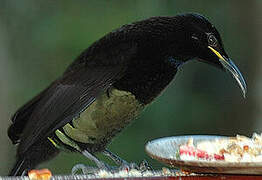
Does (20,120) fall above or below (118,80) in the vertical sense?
below

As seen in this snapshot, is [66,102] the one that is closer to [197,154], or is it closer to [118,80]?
[118,80]

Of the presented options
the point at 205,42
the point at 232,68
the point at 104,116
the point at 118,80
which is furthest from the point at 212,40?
the point at 104,116

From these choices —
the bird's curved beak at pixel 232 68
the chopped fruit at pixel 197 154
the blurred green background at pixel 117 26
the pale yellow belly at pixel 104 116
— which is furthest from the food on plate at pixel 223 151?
the blurred green background at pixel 117 26

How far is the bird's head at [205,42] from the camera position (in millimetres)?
2264

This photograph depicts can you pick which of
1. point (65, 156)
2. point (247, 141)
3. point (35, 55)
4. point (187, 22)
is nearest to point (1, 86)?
point (35, 55)

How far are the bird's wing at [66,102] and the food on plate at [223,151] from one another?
0.49m

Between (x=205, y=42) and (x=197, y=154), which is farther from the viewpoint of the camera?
(x=205, y=42)

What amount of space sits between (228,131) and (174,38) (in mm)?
1002

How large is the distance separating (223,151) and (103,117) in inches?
26.5

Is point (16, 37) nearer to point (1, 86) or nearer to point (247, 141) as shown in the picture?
point (1, 86)

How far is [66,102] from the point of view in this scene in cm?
223

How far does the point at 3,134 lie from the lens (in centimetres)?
285

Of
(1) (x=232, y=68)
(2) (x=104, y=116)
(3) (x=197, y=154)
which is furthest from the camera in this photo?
(2) (x=104, y=116)

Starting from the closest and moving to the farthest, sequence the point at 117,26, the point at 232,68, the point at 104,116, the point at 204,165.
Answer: the point at 204,165
the point at 232,68
the point at 104,116
the point at 117,26
